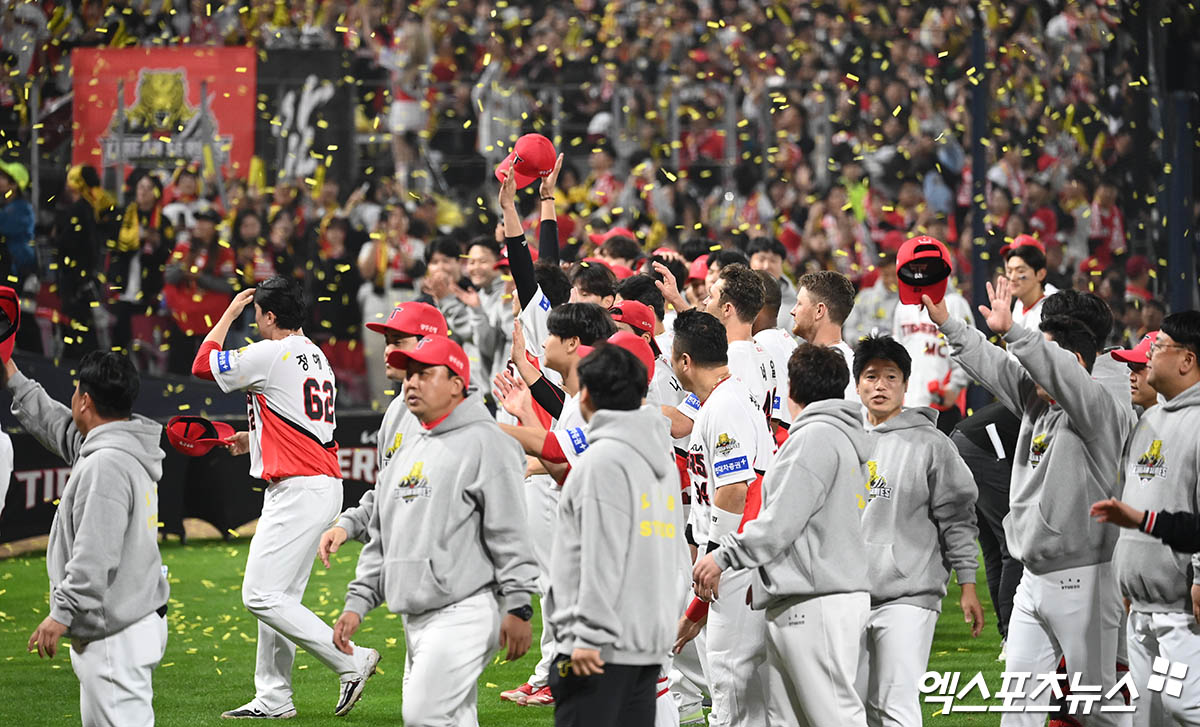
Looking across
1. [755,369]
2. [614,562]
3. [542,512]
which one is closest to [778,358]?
[755,369]

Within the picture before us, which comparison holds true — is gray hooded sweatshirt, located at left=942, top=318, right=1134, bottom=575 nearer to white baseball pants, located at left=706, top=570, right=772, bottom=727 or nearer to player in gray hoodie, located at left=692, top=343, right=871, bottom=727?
player in gray hoodie, located at left=692, top=343, right=871, bottom=727

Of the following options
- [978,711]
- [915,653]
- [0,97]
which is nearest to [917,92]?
[0,97]

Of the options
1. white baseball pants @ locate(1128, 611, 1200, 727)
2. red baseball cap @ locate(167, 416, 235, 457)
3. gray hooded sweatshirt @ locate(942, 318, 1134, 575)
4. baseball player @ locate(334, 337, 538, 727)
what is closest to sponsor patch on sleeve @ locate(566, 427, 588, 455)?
baseball player @ locate(334, 337, 538, 727)

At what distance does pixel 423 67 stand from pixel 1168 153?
9872 millimetres

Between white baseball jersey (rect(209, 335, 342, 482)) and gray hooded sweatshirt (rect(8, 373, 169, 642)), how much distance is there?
6.33 feet

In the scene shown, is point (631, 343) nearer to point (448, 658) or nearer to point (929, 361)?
point (448, 658)

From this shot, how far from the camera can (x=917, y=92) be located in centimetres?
2075

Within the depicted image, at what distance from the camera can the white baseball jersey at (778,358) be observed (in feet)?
26.3

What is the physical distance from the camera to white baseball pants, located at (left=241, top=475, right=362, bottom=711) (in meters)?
7.92

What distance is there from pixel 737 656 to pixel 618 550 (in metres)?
1.81

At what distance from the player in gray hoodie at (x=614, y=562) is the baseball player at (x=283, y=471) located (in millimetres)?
3149

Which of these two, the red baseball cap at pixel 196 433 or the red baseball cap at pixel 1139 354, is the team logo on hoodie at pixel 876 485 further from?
the red baseball cap at pixel 196 433

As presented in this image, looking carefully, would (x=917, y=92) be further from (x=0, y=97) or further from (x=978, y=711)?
(x=978, y=711)

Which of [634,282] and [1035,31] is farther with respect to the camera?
[1035,31]
